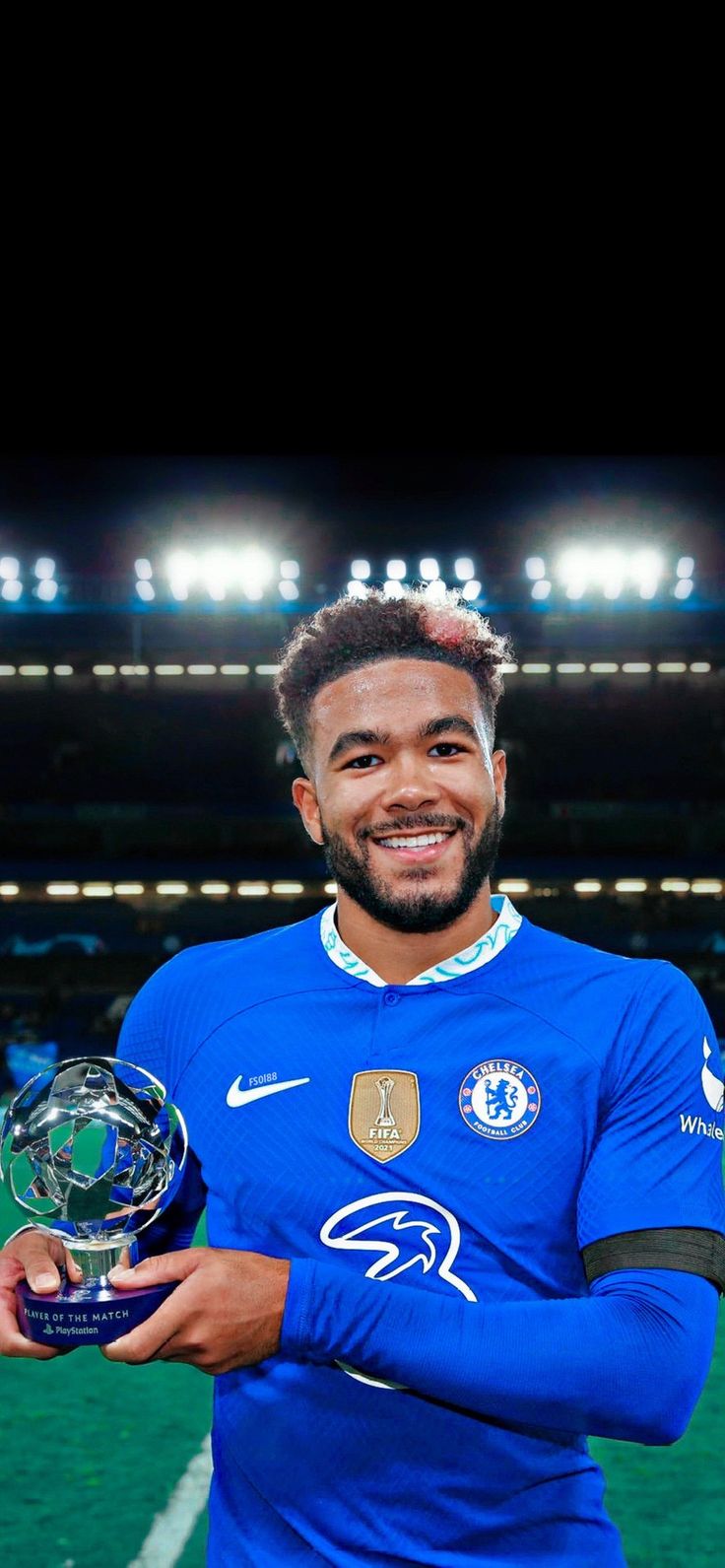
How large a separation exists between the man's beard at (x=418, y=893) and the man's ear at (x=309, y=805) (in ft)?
0.42

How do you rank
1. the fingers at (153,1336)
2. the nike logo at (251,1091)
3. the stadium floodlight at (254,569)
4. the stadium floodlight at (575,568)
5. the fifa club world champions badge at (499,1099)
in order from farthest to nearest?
the stadium floodlight at (254,569) → the stadium floodlight at (575,568) → the nike logo at (251,1091) → the fifa club world champions badge at (499,1099) → the fingers at (153,1336)

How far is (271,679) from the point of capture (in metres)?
21.9

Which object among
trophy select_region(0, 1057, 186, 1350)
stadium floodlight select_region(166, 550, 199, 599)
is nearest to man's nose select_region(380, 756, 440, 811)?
trophy select_region(0, 1057, 186, 1350)

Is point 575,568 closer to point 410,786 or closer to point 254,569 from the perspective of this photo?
point 254,569

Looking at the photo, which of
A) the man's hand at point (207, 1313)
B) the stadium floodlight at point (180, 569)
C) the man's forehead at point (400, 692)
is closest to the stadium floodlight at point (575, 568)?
the stadium floodlight at point (180, 569)

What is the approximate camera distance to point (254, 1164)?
1.70 metres

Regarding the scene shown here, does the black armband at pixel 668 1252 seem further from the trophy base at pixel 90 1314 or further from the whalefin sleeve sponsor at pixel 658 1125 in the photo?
the trophy base at pixel 90 1314

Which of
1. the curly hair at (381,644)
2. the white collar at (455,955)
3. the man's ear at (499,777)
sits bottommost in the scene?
the white collar at (455,955)

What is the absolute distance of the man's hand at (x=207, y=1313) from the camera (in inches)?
48.8

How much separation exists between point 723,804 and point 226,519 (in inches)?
423

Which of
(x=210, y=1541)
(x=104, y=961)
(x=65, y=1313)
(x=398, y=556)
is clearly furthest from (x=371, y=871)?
(x=398, y=556)

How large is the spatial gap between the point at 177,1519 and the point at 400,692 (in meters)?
3.25

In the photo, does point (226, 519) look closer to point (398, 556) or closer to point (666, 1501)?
point (398, 556)

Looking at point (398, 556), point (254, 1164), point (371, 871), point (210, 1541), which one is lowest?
point (210, 1541)
